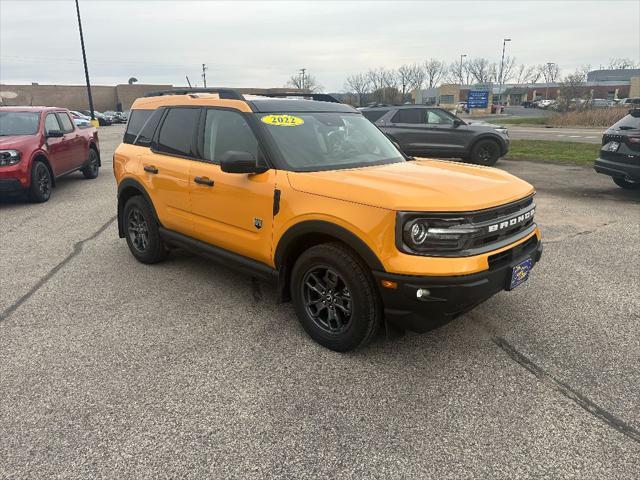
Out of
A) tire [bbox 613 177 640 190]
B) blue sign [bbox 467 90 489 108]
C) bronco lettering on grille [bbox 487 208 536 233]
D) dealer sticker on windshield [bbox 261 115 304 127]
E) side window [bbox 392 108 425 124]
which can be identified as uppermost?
blue sign [bbox 467 90 489 108]

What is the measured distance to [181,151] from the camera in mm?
4578

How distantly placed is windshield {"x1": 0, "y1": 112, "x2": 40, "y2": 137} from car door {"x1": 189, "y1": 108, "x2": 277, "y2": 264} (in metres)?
6.55

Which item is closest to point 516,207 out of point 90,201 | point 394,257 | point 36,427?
point 394,257

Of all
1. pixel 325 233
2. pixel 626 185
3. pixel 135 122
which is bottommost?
pixel 626 185

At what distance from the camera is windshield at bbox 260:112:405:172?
12.2ft

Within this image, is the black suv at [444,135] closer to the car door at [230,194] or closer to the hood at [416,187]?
the car door at [230,194]

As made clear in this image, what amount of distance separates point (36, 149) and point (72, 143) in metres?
1.85

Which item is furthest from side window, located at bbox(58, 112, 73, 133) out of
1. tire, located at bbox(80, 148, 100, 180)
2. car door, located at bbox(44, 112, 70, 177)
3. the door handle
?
the door handle

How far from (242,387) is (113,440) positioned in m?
0.79

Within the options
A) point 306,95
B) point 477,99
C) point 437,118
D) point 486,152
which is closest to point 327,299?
point 306,95

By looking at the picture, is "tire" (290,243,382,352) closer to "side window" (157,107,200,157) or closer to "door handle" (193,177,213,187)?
"door handle" (193,177,213,187)

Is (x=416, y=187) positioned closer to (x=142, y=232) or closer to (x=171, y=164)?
(x=171, y=164)

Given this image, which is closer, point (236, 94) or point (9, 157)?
point (236, 94)

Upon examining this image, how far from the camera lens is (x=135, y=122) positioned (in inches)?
213
